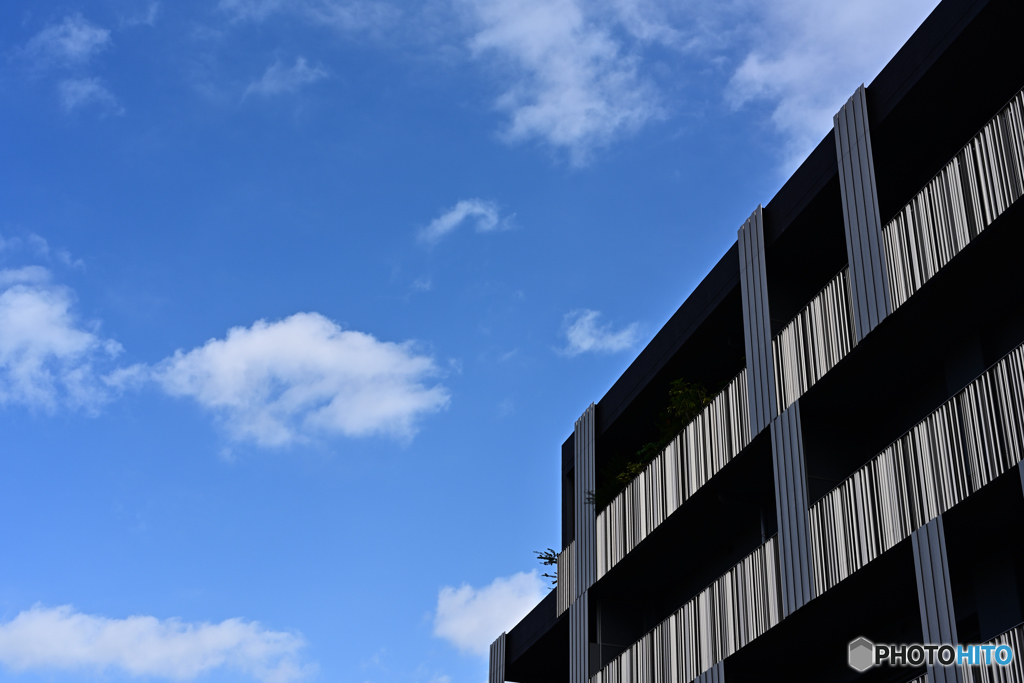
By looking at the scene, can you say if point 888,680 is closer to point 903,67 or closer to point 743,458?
point 743,458

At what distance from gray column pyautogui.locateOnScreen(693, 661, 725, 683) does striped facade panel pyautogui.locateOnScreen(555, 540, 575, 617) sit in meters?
6.18

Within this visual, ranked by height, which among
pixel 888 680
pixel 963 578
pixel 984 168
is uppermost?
pixel 984 168

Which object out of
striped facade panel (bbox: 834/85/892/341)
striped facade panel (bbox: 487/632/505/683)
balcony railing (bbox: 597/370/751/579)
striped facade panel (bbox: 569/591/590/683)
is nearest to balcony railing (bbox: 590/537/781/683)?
striped facade panel (bbox: 569/591/590/683)

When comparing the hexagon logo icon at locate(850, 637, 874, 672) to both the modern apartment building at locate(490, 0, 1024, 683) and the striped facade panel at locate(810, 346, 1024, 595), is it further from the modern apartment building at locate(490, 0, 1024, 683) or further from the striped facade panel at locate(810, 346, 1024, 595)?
the striped facade panel at locate(810, 346, 1024, 595)

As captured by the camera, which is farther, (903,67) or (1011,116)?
(903,67)

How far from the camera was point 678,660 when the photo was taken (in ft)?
68.3

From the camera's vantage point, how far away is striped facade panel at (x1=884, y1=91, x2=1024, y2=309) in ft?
49.6

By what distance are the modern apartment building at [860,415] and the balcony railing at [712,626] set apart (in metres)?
0.04

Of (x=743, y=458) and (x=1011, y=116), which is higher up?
(x=1011, y=116)

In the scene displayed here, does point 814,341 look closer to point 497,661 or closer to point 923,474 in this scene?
point 923,474

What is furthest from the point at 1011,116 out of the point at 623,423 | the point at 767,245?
the point at 623,423

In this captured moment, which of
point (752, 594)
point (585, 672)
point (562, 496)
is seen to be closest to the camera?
point (752, 594)

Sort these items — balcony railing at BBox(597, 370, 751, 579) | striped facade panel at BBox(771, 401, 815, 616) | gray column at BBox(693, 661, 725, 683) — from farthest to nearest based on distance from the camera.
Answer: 1. balcony railing at BBox(597, 370, 751, 579)
2. gray column at BBox(693, 661, 725, 683)
3. striped facade panel at BBox(771, 401, 815, 616)

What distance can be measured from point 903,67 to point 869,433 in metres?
6.31
